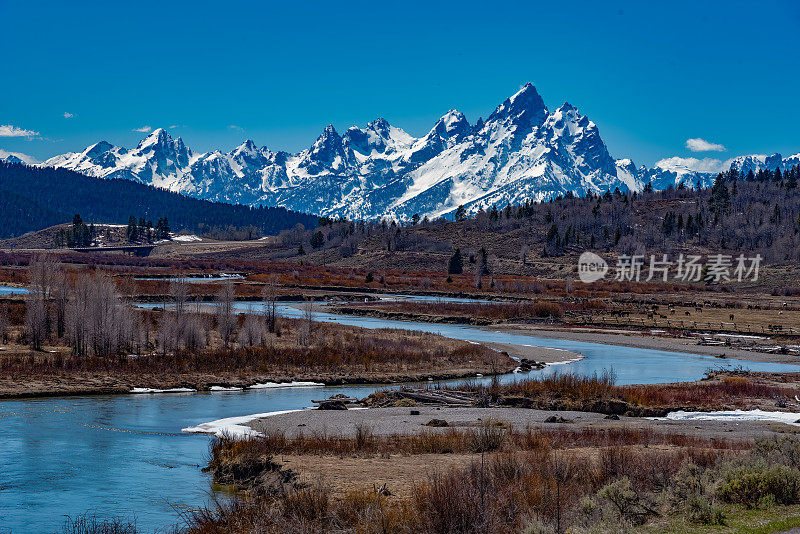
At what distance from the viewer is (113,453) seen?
2242 cm

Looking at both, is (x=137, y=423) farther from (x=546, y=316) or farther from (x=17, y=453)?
(x=546, y=316)

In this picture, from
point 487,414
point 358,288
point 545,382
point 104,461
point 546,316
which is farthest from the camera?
point 358,288

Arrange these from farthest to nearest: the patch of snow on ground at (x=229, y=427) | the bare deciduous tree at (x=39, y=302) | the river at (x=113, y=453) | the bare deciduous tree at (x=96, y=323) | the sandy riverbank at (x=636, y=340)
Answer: the sandy riverbank at (x=636, y=340), the bare deciduous tree at (x=39, y=302), the bare deciduous tree at (x=96, y=323), the patch of snow on ground at (x=229, y=427), the river at (x=113, y=453)

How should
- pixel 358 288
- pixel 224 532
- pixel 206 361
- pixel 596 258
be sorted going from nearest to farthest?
pixel 224 532, pixel 206 361, pixel 358 288, pixel 596 258

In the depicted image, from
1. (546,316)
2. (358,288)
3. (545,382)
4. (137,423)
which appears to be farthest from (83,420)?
(358,288)

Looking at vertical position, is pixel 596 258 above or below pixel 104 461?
above

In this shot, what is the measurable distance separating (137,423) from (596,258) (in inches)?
6916

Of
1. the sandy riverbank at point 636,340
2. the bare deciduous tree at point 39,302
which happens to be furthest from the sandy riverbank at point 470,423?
the sandy riverbank at point 636,340

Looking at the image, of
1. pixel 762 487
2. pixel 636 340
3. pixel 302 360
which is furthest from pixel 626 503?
pixel 636 340

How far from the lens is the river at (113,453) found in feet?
55.3

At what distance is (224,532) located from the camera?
43.3 feet

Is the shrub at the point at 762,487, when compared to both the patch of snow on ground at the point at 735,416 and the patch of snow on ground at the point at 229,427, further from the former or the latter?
the patch of snow on ground at the point at 735,416

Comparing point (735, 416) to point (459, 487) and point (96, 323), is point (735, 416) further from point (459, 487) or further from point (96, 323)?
point (96, 323)

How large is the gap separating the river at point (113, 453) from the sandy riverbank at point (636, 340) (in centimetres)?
3376
